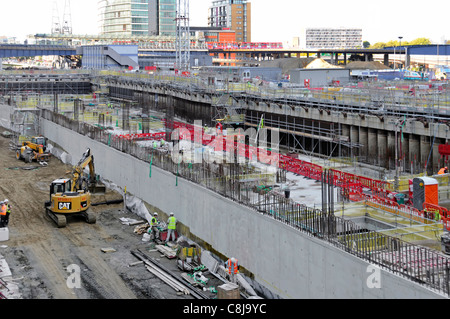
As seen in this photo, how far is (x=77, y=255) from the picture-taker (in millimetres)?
23891

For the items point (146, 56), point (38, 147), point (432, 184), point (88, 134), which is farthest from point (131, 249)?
point (146, 56)

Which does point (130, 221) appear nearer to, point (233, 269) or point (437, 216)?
point (233, 269)

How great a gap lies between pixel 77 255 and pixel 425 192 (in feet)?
42.5

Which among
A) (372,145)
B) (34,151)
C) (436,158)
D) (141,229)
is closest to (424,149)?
(436,158)

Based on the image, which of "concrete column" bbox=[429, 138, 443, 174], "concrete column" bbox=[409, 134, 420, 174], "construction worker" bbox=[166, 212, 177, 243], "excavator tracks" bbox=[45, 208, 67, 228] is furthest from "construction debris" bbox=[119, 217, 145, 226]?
"concrete column" bbox=[429, 138, 443, 174]

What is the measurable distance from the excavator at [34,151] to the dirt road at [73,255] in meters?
10.1

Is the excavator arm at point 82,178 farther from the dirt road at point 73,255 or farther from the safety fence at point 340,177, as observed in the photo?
the safety fence at point 340,177

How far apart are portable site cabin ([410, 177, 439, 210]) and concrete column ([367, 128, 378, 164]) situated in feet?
42.9

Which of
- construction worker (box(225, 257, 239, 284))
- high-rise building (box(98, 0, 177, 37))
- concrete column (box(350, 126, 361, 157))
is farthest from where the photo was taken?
high-rise building (box(98, 0, 177, 37))

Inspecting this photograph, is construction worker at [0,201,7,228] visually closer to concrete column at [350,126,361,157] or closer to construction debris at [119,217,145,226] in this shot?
construction debris at [119,217,145,226]

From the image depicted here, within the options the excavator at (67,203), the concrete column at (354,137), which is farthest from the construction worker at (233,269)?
the concrete column at (354,137)

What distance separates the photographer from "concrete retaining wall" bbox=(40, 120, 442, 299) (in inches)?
593

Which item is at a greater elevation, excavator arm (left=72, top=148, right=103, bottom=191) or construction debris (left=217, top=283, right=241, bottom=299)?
excavator arm (left=72, top=148, right=103, bottom=191)
